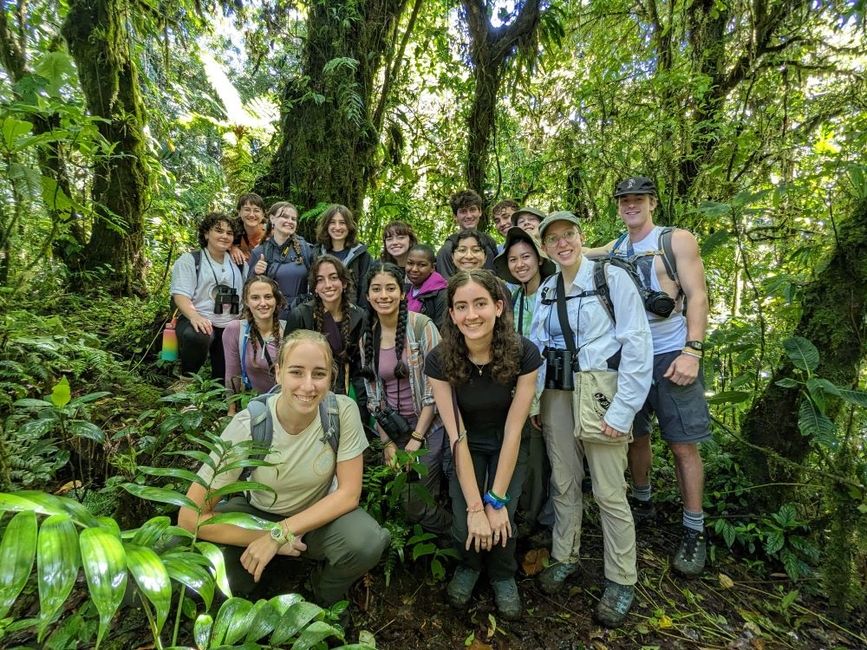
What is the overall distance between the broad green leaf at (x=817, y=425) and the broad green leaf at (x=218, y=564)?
11.0ft

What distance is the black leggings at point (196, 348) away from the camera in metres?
4.11

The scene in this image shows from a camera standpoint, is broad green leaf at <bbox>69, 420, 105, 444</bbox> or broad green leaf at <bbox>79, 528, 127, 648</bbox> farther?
broad green leaf at <bbox>69, 420, 105, 444</bbox>

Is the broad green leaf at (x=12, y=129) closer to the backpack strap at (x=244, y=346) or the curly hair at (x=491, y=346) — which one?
the backpack strap at (x=244, y=346)

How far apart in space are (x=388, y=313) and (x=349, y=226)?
1.46m

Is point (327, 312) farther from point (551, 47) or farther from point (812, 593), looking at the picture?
point (551, 47)

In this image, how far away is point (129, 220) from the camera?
551cm

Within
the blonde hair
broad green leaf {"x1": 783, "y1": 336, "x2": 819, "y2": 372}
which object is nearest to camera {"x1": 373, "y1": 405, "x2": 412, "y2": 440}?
the blonde hair

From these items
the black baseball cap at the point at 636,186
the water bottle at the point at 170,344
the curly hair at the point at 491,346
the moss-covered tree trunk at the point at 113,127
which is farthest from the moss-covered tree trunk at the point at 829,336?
the moss-covered tree trunk at the point at 113,127

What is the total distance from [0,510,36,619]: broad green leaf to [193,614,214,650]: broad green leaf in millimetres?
500

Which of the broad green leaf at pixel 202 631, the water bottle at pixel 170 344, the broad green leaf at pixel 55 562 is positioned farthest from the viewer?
the water bottle at pixel 170 344

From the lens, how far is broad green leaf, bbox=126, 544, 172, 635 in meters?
0.98

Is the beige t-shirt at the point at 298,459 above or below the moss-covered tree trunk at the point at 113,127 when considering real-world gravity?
below

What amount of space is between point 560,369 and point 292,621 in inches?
77.1

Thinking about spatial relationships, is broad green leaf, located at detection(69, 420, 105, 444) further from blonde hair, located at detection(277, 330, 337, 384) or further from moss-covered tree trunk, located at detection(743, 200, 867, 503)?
moss-covered tree trunk, located at detection(743, 200, 867, 503)
